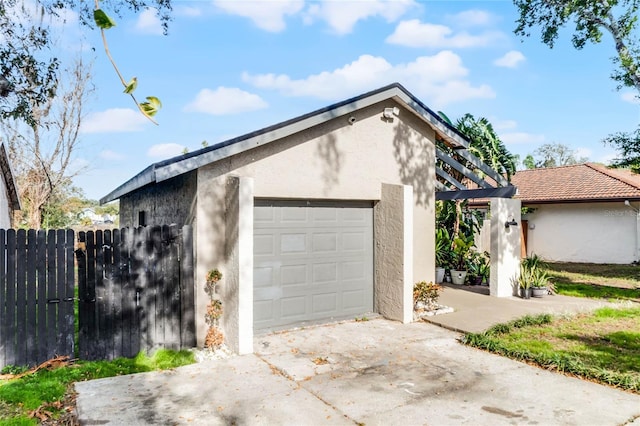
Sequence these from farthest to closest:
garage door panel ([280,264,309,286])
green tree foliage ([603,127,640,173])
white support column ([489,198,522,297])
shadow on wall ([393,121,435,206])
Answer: green tree foliage ([603,127,640,173])
white support column ([489,198,522,297])
shadow on wall ([393,121,435,206])
garage door panel ([280,264,309,286])

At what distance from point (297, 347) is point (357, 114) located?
188 inches

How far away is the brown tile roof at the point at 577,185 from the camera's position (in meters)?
19.4

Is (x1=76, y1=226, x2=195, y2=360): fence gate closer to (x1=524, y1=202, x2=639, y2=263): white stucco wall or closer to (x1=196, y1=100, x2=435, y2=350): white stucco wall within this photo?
(x1=196, y1=100, x2=435, y2=350): white stucco wall

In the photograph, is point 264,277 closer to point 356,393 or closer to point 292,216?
point 292,216

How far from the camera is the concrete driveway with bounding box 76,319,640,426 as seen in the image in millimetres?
4520

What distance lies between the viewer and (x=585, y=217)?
2033 centimetres

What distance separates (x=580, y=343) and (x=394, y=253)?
3.56 m

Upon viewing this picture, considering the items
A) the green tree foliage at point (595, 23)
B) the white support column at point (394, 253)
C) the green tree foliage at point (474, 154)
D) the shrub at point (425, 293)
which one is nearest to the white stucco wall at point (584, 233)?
the green tree foliage at point (474, 154)

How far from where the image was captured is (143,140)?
23.5 metres

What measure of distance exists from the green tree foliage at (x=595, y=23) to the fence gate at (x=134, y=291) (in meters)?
11.3

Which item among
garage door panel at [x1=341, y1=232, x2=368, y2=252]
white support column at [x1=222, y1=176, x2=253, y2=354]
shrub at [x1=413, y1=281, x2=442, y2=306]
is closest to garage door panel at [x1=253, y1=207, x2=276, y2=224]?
white support column at [x1=222, y1=176, x2=253, y2=354]

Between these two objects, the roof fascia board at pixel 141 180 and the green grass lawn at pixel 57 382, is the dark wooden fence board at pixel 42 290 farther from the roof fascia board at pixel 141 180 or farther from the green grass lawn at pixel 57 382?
the roof fascia board at pixel 141 180

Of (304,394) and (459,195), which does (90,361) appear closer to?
(304,394)

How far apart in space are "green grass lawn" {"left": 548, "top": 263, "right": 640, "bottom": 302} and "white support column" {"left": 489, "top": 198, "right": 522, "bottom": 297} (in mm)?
1958
